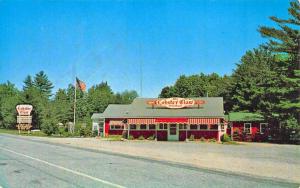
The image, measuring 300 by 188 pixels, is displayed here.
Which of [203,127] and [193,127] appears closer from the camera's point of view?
[203,127]

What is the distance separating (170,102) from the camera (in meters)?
49.5

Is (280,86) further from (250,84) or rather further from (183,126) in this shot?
(250,84)

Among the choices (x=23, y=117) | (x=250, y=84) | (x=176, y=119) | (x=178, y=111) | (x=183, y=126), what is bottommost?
(x=183, y=126)

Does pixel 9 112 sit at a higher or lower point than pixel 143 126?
higher

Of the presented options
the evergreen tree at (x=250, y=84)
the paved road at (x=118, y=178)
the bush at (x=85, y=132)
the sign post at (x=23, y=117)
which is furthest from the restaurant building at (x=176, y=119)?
the paved road at (x=118, y=178)

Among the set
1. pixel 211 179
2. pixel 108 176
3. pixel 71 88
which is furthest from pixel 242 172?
pixel 71 88

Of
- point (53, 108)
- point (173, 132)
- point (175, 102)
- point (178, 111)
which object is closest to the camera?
point (173, 132)

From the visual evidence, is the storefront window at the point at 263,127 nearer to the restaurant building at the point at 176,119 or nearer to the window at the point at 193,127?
the restaurant building at the point at 176,119

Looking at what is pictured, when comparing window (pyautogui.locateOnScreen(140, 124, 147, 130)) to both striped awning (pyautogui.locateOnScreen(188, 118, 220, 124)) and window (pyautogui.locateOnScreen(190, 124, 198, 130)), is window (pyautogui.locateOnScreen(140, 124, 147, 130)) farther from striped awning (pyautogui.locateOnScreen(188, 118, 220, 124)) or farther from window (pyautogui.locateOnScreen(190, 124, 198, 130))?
striped awning (pyautogui.locateOnScreen(188, 118, 220, 124))

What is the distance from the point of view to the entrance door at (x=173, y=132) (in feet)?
156

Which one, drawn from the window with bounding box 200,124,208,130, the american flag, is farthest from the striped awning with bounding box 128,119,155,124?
the american flag

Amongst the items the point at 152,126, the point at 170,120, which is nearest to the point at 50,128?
the point at 152,126

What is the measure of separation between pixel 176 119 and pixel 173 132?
2.58 meters

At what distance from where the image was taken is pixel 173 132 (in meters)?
47.7
